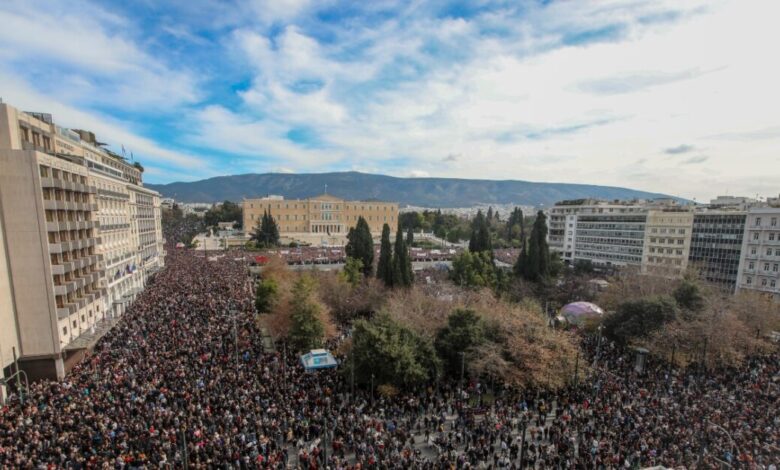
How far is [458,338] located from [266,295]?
19583mm

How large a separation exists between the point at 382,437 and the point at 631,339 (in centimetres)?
2105

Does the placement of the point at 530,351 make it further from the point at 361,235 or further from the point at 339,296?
the point at 361,235

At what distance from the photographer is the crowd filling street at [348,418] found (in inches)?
567

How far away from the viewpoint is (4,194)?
21.2m

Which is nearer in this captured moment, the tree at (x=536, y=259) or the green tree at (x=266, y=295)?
the green tree at (x=266, y=295)

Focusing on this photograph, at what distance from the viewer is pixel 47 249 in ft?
73.4

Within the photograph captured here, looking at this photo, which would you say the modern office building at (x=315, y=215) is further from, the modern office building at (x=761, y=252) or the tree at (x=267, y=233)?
the modern office building at (x=761, y=252)

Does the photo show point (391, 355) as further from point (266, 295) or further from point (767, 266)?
point (767, 266)

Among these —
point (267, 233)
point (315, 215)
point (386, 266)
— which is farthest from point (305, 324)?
point (315, 215)

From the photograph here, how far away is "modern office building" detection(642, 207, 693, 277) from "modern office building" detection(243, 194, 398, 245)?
59.9 metres

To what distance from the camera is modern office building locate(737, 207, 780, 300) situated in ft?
141

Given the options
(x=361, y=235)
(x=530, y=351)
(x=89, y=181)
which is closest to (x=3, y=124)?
(x=89, y=181)

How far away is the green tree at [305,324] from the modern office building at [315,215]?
7413cm

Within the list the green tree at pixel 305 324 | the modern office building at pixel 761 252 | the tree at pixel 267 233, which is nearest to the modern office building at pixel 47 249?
the green tree at pixel 305 324
